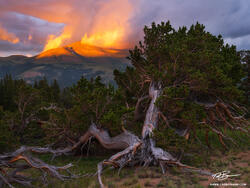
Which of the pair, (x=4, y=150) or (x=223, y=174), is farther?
(x=4, y=150)

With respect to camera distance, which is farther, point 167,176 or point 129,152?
point 129,152

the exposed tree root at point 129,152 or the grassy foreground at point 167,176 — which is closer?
the exposed tree root at point 129,152

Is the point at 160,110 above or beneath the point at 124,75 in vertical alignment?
beneath

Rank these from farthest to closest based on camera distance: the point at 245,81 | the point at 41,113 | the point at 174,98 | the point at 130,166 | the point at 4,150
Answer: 1. the point at 245,81
2. the point at 41,113
3. the point at 174,98
4. the point at 130,166
5. the point at 4,150

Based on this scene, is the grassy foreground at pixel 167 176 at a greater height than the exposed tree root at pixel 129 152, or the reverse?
the exposed tree root at pixel 129 152

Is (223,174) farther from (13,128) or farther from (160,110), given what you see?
(13,128)

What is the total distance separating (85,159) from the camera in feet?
50.2

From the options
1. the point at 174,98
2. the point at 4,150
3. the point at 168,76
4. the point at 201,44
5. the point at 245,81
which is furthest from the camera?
the point at 245,81

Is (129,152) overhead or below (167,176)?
overhead

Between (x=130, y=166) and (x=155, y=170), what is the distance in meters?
1.65

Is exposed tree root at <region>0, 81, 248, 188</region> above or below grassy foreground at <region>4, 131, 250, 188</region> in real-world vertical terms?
above

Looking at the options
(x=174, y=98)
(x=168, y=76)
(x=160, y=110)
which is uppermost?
(x=168, y=76)

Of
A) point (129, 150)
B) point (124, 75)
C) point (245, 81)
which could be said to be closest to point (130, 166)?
point (129, 150)

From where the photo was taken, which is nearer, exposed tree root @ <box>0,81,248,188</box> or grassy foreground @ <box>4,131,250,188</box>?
exposed tree root @ <box>0,81,248,188</box>
